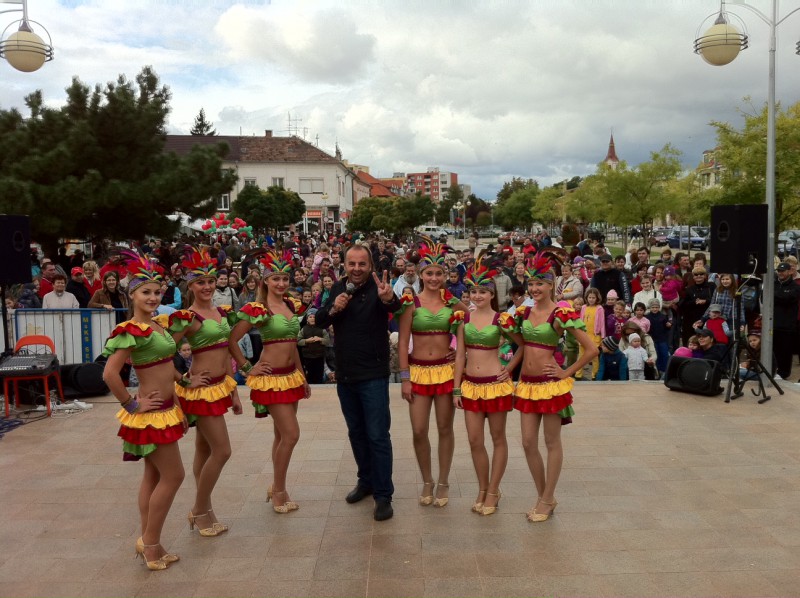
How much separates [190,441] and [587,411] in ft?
14.2

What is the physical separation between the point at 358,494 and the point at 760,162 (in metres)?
18.2

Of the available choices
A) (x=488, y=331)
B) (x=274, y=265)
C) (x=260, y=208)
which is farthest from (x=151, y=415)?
(x=260, y=208)

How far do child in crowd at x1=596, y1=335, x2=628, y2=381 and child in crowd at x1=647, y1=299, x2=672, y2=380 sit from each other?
2.80ft

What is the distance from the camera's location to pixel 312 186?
67750mm

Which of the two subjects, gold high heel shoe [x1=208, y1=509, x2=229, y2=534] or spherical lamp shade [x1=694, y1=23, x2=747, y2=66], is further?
spherical lamp shade [x1=694, y1=23, x2=747, y2=66]

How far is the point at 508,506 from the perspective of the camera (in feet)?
17.0

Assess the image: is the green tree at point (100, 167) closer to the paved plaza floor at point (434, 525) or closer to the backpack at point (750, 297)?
the paved plaza floor at point (434, 525)

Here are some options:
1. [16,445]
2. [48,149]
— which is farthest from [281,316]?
[48,149]

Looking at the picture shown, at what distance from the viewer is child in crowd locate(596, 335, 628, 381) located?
9430 mm

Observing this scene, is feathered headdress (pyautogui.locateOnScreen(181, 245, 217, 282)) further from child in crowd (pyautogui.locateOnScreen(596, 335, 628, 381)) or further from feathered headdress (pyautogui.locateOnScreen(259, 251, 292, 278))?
child in crowd (pyautogui.locateOnScreen(596, 335, 628, 381))

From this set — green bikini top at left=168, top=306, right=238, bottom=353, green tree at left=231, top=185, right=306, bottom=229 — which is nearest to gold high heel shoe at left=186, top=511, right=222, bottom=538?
green bikini top at left=168, top=306, right=238, bottom=353

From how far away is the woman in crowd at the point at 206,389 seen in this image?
466 centimetres

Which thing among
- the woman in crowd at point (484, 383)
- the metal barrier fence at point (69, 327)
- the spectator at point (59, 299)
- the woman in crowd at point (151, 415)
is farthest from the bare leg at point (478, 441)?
the spectator at point (59, 299)

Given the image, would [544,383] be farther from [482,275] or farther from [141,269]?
[141,269]
